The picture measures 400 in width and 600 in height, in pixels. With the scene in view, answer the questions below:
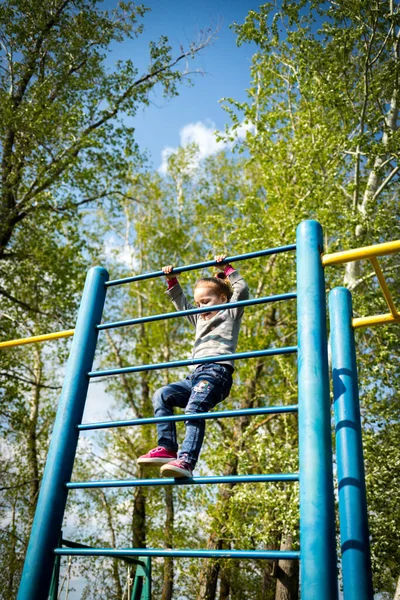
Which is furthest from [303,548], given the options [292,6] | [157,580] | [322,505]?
[157,580]

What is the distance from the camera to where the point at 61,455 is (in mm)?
2039

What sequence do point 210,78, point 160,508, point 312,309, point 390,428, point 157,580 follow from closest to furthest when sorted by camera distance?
1. point 312,309
2. point 390,428
3. point 210,78
4. point 160,508
5. point 157,580

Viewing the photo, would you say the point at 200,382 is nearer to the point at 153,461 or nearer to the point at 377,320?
the point at 153,461

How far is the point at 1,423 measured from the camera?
31.8ft

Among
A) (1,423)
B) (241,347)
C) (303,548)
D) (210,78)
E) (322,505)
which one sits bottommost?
(303,548)

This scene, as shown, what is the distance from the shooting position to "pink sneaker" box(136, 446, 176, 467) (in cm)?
227

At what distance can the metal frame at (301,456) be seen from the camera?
1.44 m

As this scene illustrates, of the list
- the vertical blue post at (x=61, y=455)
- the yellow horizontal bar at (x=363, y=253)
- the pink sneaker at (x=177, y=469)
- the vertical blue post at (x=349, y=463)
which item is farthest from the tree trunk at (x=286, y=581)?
the yellow horizontal bar at (x=363, y=253)

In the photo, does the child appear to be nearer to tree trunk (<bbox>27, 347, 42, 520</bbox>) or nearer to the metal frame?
the metal frame

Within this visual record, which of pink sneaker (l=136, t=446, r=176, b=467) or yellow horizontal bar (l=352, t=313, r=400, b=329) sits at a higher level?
yellow horizontal bar (l=352, t=313, r=400, b=329)

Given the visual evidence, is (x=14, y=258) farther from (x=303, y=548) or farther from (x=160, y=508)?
(x=303, y=548)

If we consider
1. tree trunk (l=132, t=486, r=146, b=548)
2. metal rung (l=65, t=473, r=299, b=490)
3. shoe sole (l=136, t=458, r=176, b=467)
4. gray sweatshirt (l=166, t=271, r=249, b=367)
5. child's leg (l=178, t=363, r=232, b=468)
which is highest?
tree trunk (l=132, t=486, r=146, b=548)

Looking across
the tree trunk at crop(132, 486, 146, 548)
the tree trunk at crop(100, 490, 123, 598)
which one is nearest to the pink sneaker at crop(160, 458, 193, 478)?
the tree trunk at crop(132, 486, 146, 548)

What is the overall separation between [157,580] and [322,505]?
618 inches
